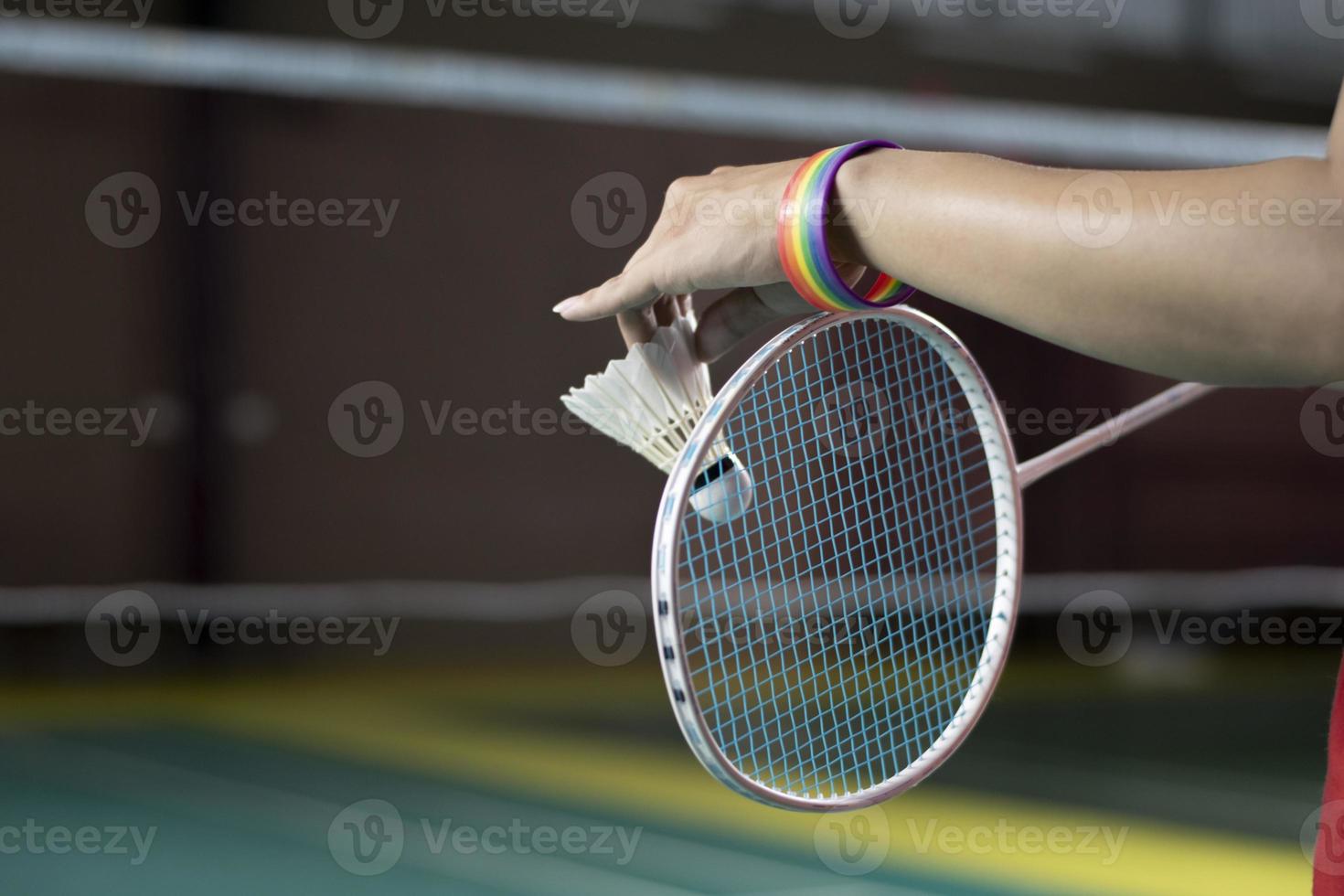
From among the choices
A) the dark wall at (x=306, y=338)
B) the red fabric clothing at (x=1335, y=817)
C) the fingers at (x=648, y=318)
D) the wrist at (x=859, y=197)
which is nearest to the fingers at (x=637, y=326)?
the fingers at (x=648, y=318)

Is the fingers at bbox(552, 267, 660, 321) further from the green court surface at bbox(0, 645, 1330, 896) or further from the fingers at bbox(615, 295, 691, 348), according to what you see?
the green court surface at bbox(0, 645, 1330, 896)

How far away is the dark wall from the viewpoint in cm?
544

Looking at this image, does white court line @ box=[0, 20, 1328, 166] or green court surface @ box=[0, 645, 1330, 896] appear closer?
green court surface @ box=[0, 645, 1330, 896]

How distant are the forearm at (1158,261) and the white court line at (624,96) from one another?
5556 millimetres

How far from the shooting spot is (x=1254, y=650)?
6727mm

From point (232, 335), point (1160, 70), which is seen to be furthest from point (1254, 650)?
point (232, 335)

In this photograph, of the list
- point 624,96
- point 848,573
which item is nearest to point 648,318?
point 848,573

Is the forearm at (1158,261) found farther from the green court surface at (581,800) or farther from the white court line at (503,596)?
the white court line at (503,596)

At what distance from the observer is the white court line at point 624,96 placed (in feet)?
18.3

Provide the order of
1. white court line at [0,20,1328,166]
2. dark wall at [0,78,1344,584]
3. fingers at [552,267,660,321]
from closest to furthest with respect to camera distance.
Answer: fingers at [552,267,660,321], dark wall at [0,78,1344,584], white court line at [0,20,1328,166]

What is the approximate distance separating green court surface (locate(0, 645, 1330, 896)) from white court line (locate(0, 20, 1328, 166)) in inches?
93.9

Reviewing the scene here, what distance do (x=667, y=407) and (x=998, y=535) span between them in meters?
0.30

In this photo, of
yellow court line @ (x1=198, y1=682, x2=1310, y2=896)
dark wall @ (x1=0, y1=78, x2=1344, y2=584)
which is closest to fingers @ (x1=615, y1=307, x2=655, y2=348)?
yellow court line @ (x1=198, y1=682, x2=1310, y2=896)

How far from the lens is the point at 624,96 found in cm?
623
